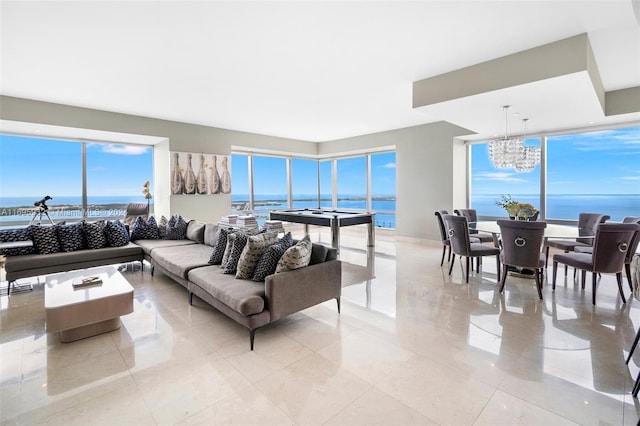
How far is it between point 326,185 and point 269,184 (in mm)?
2113

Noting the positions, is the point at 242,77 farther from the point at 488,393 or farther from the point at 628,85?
the point at 628,85

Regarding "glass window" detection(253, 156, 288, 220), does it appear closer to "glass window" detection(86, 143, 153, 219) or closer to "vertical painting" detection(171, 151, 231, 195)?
"vertical painting" detection(171, 151, 231, 195)

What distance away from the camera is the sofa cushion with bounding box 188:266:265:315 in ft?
8.25

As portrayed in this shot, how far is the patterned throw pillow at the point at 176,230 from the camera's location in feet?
17.5

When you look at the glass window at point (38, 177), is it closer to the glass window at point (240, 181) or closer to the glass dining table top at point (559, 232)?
the glass window at point (240, 181)

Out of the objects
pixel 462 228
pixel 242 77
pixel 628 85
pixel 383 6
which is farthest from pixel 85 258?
pixel 628 85

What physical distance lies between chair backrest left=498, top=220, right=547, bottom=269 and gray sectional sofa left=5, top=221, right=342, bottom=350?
7.28ft

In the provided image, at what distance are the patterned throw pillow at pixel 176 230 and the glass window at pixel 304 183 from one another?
528 centimetres

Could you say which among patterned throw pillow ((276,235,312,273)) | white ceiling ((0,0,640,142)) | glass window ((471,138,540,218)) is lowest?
patterned throw pillow ((276,235,312,273))

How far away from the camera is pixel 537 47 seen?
338 centimetres

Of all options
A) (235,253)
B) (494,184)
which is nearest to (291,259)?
(235,253)

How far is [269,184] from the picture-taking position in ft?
32.4

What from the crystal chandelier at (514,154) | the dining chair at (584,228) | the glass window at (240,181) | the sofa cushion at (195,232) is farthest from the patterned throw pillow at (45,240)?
the dining chair at (584,228)

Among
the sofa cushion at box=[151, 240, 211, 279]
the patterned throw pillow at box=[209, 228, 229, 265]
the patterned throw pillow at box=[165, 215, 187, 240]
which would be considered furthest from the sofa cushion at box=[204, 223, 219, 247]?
the patterned throw pillow at box=[209, 228, 229, 265]
